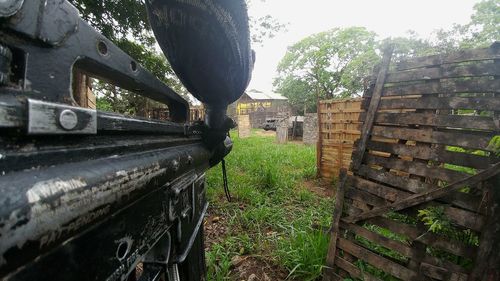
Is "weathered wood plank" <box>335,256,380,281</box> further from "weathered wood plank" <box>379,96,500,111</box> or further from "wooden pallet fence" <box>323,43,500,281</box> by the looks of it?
"weathered wood plank" <box>379,96,500,111</box>

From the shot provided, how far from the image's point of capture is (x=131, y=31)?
4.92 m

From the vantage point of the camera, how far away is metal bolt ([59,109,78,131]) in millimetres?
407

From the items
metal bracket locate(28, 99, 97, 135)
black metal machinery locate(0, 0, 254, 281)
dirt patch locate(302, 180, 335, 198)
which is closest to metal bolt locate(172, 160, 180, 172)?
black metal machinery locate(0, 0, 254, 281)

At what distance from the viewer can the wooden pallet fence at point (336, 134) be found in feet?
17.4

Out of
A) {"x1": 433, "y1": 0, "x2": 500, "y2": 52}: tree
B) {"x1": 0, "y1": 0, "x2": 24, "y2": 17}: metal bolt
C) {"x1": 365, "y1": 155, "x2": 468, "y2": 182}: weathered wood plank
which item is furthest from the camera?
{"x1": 433, "y1": 0, "x2": 500, "y2": 52}: tree

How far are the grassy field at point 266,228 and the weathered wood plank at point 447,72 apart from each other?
182cm

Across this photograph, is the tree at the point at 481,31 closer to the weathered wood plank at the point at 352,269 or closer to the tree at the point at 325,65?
the tree at the point at 325,65

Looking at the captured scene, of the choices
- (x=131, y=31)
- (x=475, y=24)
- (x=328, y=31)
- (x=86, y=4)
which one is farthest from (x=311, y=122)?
(x=328, y=31)

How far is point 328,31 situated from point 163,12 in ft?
93.5

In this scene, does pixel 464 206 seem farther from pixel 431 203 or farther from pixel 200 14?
pixel 200 14

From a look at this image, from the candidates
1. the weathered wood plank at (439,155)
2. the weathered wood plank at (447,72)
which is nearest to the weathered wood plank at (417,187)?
the weathered wood plank at (439,155)

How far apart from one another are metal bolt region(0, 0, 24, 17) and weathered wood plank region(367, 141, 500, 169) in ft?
7.99

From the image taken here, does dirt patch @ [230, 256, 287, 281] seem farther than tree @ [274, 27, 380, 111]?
No

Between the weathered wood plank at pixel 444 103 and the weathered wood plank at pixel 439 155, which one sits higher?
the weathered wood plank at pixel 444 103
